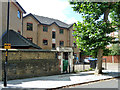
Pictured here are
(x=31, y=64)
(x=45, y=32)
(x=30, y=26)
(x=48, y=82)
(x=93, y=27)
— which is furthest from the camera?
(x=45, y=32)

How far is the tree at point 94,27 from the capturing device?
40.1 feet

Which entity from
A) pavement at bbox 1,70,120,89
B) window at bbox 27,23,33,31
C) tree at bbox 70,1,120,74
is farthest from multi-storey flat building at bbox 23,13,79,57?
pavement at bbox 1,70,120,89

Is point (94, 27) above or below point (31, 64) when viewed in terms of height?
above

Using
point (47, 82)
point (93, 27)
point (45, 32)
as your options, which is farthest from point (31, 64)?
point (45, 32)

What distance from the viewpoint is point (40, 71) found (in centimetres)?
1141

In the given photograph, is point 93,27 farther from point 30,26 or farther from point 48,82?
point 30,26

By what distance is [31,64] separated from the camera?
35.9 ft

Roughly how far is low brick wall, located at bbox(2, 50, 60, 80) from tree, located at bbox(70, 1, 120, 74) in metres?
3.43

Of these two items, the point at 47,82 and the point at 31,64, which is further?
the point at 31,64

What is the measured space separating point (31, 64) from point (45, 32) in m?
20.1

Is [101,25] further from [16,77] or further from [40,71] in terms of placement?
[16,77]

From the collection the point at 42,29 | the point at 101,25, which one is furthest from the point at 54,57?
the point at 42,29

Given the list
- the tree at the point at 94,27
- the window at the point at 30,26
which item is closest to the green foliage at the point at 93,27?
the tree at the point at 94,27

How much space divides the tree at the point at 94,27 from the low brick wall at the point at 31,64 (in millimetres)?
3432
